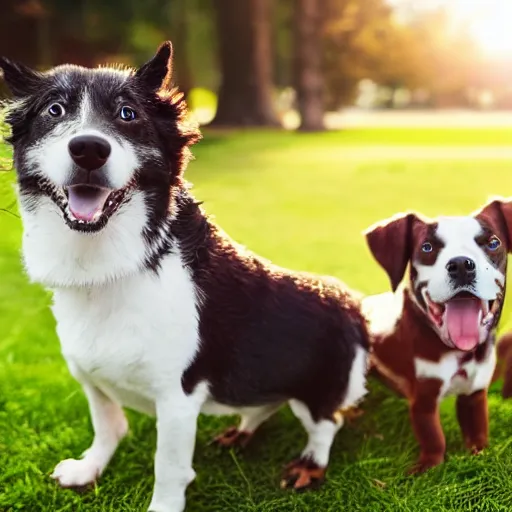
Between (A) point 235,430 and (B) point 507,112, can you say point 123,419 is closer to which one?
(A) point 235,430

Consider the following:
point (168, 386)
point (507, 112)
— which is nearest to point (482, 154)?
point (507, 112)

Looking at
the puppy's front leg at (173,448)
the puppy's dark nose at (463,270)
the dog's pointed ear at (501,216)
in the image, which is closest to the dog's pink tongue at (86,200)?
the puppy's front leg at (173,448)

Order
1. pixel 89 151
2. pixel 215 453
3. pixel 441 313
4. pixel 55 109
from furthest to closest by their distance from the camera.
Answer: pixel 215 453 → pixel 441 313 → pixel 55 109 → pixel 89 151

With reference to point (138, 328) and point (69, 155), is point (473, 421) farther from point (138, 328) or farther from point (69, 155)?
point (69, 155)

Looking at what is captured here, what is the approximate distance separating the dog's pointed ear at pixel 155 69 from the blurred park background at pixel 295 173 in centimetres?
18

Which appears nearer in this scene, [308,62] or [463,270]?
[463,270]

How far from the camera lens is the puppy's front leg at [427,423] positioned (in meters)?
1.67

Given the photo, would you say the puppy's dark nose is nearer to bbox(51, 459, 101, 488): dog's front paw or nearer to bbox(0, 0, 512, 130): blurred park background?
bbox(51, 459, 101, 488): dog's front paw

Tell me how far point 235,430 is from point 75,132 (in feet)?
3.42

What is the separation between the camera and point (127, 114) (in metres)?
1.34

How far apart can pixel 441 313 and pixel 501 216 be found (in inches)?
10.3

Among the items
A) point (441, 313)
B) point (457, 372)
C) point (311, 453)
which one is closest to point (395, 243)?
point (441, 313)

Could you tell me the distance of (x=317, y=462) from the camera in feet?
5.81

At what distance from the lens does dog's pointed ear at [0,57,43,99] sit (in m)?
1.37
